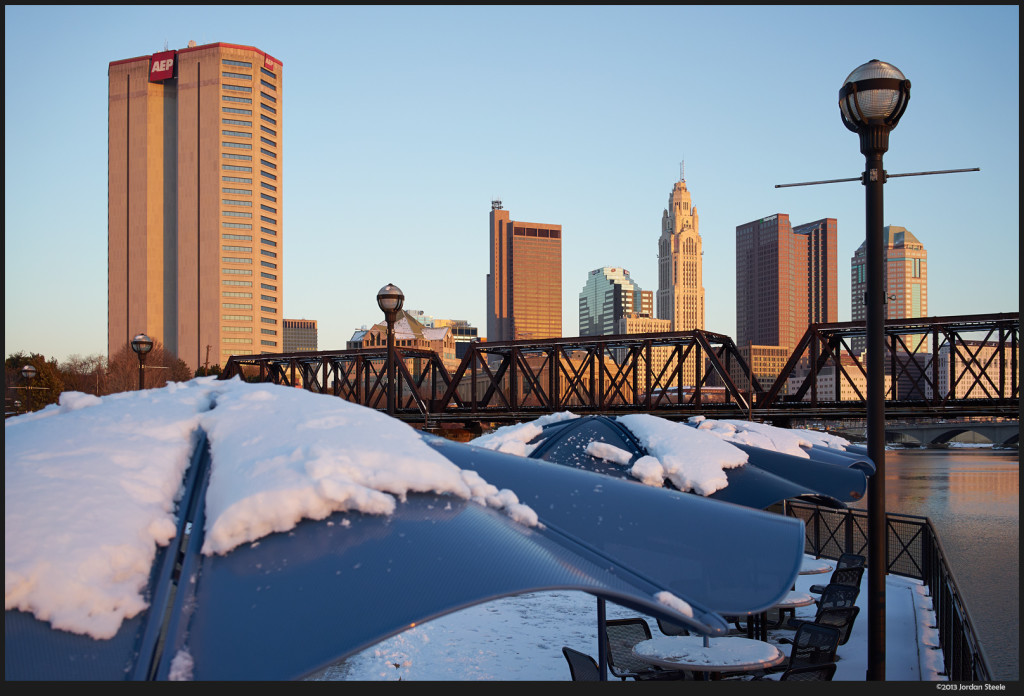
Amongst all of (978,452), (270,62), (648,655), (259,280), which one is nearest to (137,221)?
(259,280)

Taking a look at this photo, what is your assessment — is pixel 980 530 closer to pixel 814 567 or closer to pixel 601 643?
pixel 814 567

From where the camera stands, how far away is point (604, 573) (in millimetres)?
3803

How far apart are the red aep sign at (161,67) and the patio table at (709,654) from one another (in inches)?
7243

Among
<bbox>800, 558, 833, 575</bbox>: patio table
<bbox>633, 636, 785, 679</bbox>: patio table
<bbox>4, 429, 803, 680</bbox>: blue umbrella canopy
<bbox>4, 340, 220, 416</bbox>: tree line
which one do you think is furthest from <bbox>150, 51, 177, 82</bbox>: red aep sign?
<bbox>4, 429, 803, 680</bbox>: blue umbrella canopy

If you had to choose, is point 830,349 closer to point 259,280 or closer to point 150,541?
point 150,541

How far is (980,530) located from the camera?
3931 centimetres

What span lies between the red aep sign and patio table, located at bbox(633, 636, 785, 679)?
18397cm

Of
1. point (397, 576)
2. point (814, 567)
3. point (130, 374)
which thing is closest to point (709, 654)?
point (397, 576)

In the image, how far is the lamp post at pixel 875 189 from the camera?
268 inches

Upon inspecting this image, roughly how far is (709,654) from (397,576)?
225 inches

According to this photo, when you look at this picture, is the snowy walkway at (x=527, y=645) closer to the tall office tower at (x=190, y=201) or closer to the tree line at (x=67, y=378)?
the tree line at (x=67, y=378)

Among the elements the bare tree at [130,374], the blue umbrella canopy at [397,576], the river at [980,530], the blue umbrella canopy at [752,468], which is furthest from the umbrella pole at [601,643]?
the bare tree at [130,374]

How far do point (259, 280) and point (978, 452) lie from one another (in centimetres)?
13462

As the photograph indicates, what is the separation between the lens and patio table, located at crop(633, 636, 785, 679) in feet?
25.5
